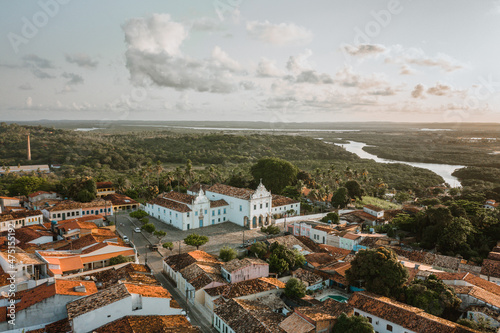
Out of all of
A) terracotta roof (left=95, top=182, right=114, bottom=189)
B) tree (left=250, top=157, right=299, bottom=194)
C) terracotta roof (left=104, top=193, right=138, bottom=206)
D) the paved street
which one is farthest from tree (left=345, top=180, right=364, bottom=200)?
terracotta roof (left=95, top=182, right=114, bottom=189)

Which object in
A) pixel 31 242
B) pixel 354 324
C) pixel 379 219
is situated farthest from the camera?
pixel 379 219

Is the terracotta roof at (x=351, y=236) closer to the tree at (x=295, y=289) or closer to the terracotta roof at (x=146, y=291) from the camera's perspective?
the tree at (x=295, y=289)

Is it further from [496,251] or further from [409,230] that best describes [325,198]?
[496,251]

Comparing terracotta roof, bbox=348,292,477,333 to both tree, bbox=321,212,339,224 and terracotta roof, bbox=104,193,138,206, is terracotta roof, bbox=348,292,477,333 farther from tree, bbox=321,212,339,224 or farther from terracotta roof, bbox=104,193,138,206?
terracotta roof, bbox=104,193,138,206

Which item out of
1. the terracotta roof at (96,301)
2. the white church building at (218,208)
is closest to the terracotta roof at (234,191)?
the white church building at (218,208)

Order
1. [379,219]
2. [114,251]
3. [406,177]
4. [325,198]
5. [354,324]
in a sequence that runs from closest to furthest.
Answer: [354,324]
[114,251]
[379,219]
[325,198]
[406,177]

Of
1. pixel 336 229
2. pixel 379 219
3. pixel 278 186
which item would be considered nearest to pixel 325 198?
pixel 278 186

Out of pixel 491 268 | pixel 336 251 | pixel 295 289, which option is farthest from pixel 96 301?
pixel 491 268
